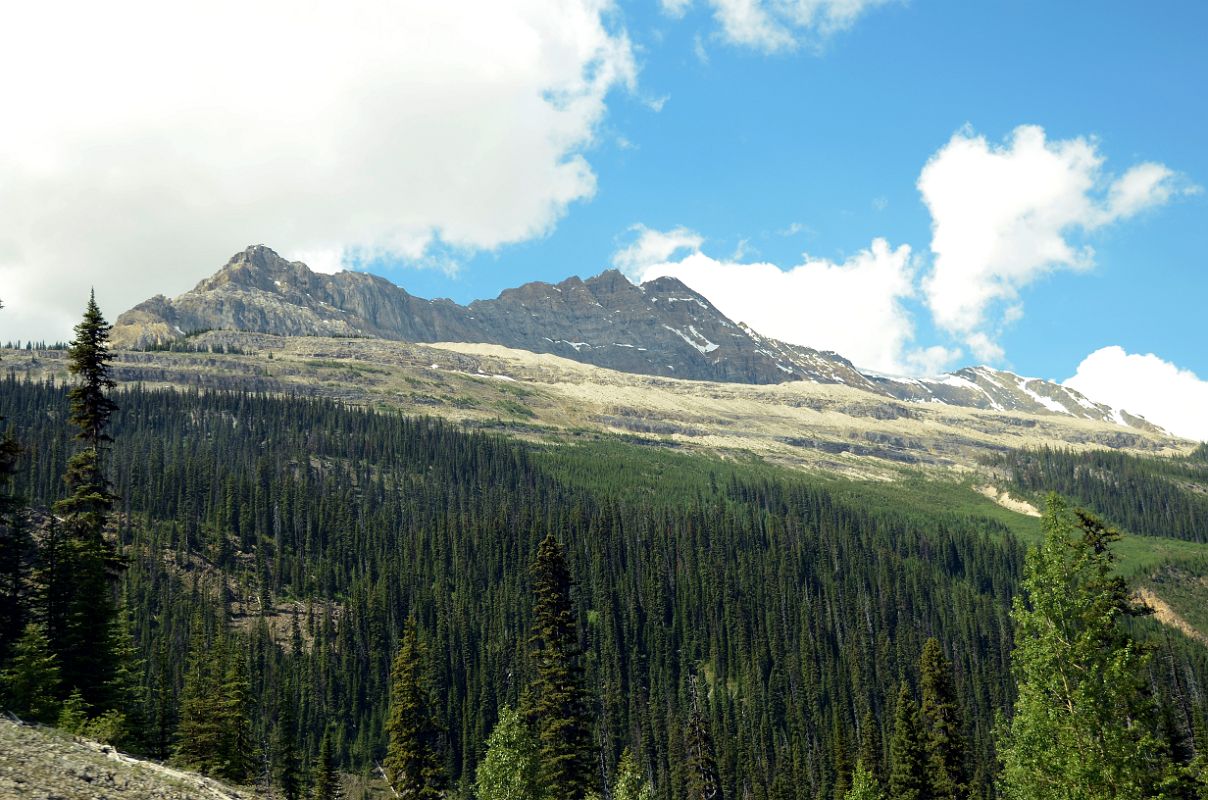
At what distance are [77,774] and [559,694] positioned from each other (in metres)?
29.7

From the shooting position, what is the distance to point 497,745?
52.9m

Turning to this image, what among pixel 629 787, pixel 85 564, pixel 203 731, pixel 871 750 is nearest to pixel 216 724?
pixel 203 731

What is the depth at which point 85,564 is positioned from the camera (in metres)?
47.2

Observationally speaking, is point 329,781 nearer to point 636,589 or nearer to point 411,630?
point 411,630

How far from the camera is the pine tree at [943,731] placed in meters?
59.3

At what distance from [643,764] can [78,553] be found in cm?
9855

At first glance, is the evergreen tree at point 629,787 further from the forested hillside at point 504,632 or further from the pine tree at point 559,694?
the forested hillside at point 504,632

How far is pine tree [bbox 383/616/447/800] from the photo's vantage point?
5556cm

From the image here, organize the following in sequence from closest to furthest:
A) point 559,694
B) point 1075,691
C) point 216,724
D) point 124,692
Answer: point 1075,691, point 124,692, point 559,694, point 216,724

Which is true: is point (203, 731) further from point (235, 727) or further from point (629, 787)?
point (629, 787)

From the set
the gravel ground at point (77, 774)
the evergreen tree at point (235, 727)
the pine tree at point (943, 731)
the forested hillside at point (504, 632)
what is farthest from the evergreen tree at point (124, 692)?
the forested hillside at point (504, 632)

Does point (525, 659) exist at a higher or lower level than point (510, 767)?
lower

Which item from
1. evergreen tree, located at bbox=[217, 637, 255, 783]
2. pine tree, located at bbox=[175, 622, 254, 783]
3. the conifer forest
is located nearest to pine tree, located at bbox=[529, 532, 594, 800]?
the conifer forest

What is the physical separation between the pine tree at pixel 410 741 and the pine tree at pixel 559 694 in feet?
29.0
